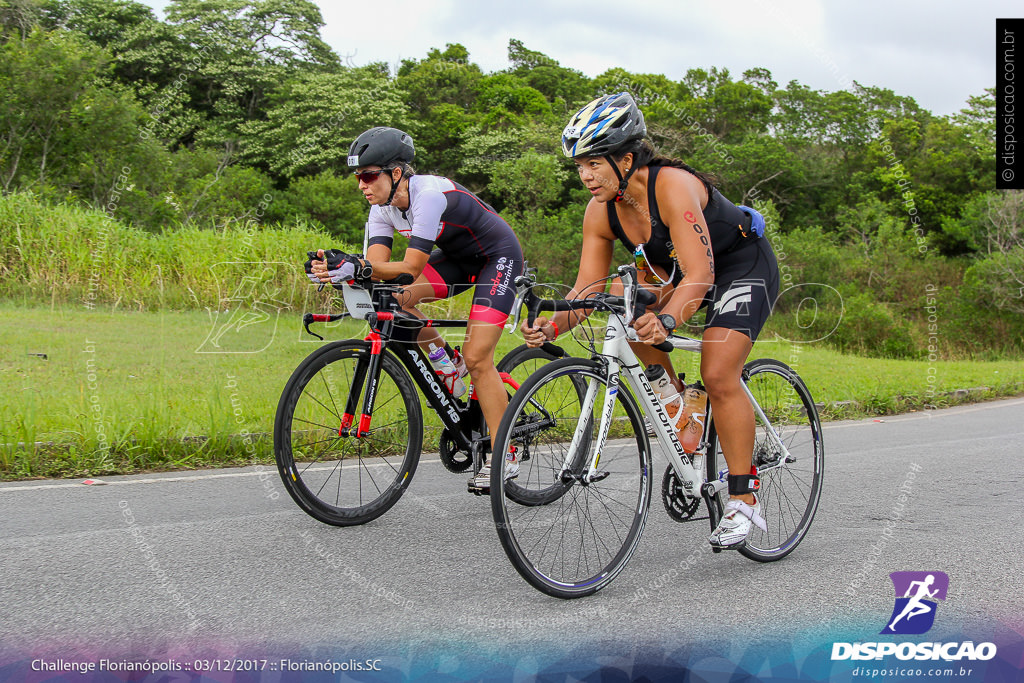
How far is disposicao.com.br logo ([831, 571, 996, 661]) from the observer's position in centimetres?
327

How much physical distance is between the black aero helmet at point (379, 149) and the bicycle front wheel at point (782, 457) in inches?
86.9

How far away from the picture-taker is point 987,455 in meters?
7.21

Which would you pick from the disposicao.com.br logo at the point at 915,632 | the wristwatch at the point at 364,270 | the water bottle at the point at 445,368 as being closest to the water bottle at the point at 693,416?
the disposicao.com.br logo at the point at 915,632

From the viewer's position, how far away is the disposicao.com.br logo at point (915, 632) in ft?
10.7

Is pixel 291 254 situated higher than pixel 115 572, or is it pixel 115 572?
pixel 291 254

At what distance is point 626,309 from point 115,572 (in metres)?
2.56

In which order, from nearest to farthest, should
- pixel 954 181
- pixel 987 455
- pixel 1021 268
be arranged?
pixel 987 455, pixel 1021 268, pixel 954 181

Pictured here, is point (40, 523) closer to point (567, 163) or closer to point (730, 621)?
point (730, 621)

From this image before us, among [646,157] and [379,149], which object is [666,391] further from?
[379,149]

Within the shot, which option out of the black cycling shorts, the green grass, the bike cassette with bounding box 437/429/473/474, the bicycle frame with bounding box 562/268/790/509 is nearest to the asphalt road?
the bike cassette with bounding box 437/429/473/474

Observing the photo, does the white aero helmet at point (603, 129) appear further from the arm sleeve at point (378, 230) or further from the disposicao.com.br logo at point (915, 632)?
the disposicao.com.br logo at point (915, 632)

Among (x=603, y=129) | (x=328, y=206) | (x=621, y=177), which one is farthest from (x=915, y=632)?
(x=328, y=206)

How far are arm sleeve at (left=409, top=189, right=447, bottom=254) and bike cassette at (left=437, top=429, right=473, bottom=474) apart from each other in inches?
45.3

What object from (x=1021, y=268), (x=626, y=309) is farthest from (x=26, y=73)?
(x=1021, y=268)
